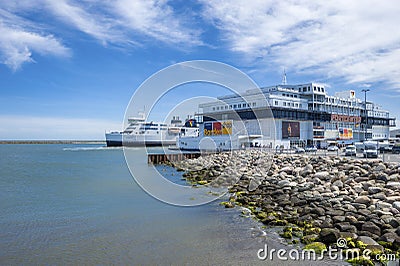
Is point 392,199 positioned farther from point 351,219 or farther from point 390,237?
point 390,237

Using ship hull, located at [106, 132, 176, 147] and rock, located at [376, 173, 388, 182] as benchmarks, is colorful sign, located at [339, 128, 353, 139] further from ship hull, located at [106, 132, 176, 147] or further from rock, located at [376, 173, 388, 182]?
rock, located at [376, 173, 388, 182]

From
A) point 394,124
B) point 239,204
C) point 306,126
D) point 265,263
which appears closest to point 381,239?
point 265,263

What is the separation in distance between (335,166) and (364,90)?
3571 cm

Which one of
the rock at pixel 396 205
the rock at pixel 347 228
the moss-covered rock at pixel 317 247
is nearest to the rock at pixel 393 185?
the rock at pixel 396 205

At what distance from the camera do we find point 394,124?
291 feet

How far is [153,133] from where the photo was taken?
97750 millimetres

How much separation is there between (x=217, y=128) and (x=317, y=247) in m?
53.0

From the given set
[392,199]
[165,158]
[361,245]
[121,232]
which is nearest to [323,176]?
[392,199]

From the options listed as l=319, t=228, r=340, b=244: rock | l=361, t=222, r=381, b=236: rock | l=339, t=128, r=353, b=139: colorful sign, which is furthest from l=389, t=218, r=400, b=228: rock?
l=339, t=128, r=353, b=139: colorful sign

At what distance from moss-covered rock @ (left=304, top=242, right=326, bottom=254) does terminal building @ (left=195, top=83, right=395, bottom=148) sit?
42259mm

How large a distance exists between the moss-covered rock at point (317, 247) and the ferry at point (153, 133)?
8346cm

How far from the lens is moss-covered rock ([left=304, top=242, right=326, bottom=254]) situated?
9.62 m

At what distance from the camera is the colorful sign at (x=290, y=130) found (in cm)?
5665

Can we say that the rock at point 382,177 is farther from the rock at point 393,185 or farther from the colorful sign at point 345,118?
the colorful sign at point 345,118
